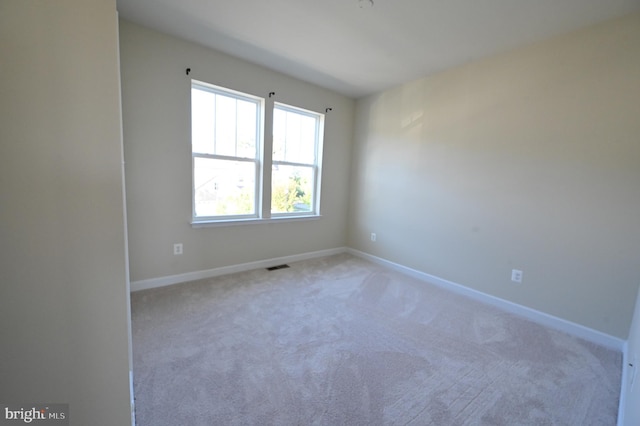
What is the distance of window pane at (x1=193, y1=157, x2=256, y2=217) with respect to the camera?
2996mm

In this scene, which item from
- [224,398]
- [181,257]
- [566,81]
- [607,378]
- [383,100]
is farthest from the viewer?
[383,100]

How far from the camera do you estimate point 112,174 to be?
796 millimetres

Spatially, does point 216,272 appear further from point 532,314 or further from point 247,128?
point 532,314

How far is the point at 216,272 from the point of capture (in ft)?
10.4

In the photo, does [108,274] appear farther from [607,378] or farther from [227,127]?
[607,378]

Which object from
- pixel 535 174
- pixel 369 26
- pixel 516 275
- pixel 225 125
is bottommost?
pixel 516 275

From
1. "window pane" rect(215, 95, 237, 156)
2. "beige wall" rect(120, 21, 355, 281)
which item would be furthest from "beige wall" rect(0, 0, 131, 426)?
"window pane" rect(215, 95, 237, 156)

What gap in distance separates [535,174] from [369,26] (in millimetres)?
2074

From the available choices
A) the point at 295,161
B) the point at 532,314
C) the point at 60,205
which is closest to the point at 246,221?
the point at 295,161

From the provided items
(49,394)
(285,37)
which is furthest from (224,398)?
(285,37)

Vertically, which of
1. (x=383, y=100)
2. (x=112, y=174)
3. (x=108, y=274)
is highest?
(x=383, y=100)

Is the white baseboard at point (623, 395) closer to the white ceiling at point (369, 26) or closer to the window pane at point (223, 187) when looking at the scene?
the white ceiling at point (369, 26)

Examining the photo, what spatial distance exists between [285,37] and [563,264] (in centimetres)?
335

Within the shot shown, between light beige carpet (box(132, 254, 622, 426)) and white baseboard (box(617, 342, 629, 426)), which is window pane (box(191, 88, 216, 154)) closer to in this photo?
light beige carpet (box(132, 254, 622, 426))
